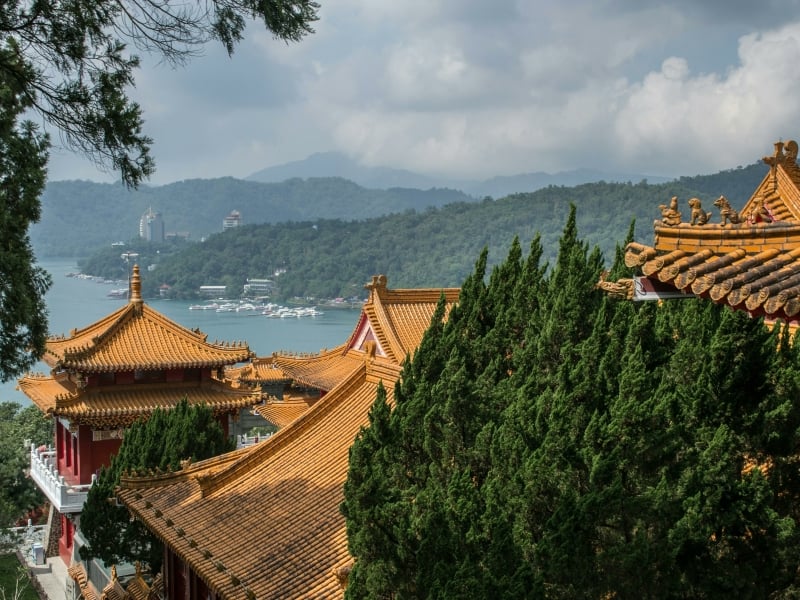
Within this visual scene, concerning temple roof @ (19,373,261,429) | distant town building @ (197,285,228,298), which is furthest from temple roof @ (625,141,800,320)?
distant town building @ (197,285,228,298)

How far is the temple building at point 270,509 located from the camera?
8836 millimetres

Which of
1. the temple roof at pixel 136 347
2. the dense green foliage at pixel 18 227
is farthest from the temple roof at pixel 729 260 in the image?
Result: the temple roof at pixel 136 347

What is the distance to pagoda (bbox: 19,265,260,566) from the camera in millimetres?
20891

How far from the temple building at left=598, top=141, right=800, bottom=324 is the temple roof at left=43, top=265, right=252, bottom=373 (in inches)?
679

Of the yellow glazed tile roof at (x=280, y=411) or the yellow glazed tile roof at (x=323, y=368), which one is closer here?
the yellow glazed tile roof at (x=323, y=368)

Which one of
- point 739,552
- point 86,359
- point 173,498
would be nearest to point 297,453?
point 173,498

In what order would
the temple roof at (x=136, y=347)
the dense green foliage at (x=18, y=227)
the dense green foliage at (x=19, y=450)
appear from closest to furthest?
the dense green foliage at (x=18, y=227) → the temple roof at (x=136, y=347) → the dense green foliage at (x=19, y=450)

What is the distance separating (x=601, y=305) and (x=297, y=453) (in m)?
5.40

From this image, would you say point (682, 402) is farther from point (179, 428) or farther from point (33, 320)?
point (179, 428)

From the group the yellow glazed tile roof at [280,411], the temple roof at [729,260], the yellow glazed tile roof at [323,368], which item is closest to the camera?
the temple roof at [729,260]

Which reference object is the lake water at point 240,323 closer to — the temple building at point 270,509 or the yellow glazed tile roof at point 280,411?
the yellow glazed tile roof at point 280,411

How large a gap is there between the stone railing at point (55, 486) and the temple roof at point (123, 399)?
1441 mm

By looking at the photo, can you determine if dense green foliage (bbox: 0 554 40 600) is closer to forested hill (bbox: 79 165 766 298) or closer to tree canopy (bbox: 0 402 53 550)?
tree canopy (bbox: 0 402 53 550)

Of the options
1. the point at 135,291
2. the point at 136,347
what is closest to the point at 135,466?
the point at 136,347
